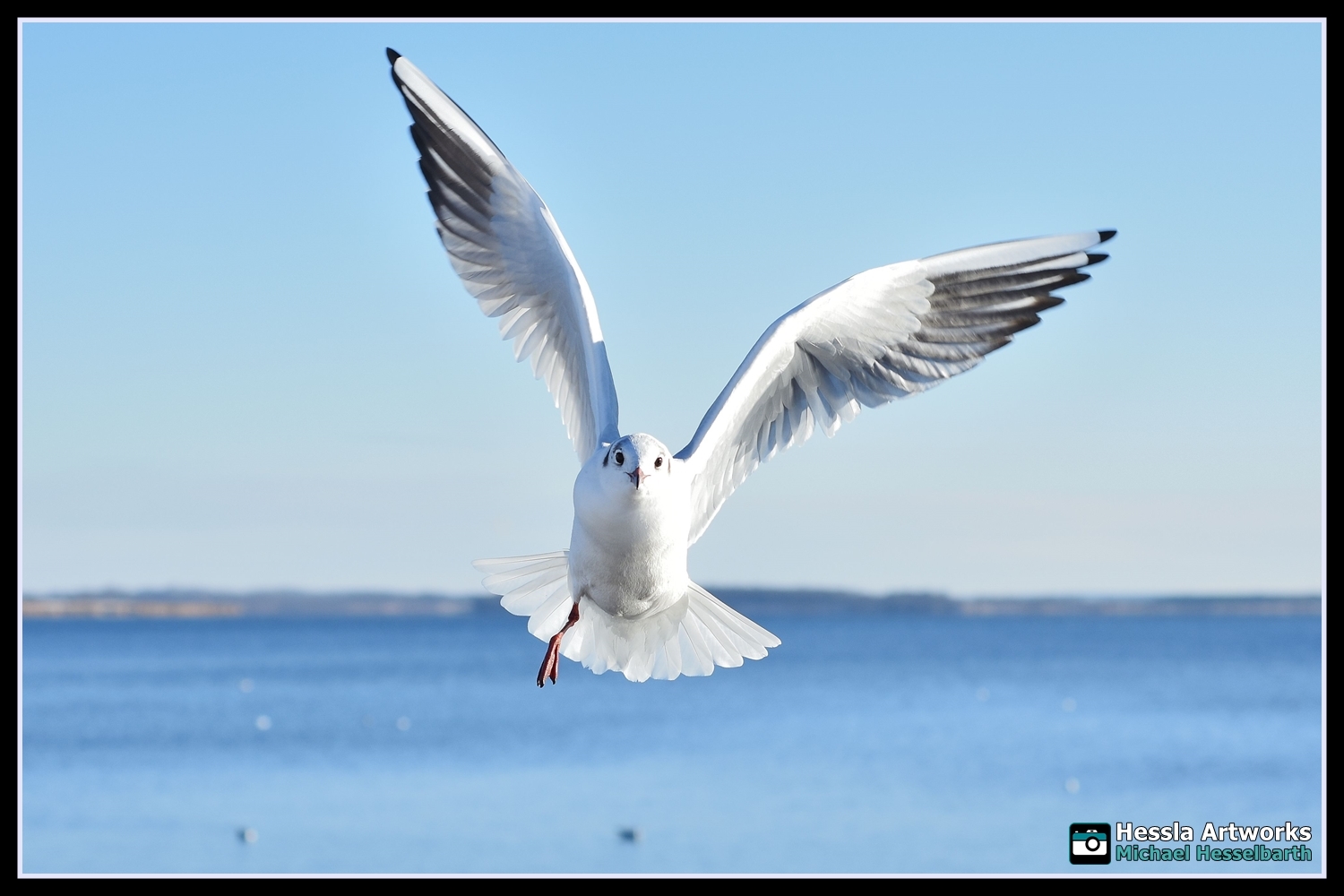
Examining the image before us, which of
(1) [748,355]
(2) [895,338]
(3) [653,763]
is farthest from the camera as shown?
(3) [653,763]

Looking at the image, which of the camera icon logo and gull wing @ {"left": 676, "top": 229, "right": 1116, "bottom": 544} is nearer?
gull wing @ {"left": 676, "top": 229, "right": 1116, "bottom": 544}

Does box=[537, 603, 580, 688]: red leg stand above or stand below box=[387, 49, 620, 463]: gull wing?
below

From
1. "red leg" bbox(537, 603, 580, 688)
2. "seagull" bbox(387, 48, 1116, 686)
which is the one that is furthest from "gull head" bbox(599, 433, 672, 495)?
"seagull" bbox(387, 48, 1116, 686)

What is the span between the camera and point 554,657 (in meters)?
5.46

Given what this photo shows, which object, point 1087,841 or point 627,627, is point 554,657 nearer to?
point 627,627

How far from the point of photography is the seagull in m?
6.12

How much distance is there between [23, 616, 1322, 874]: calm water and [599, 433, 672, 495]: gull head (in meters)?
18.5

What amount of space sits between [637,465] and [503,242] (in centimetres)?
180

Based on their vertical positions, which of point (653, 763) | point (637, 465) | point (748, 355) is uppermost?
point (748, 355)

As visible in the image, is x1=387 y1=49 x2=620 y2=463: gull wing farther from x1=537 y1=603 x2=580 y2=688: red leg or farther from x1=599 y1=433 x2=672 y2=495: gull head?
x1=599 y1=433 x2=672 y2=495: gull head

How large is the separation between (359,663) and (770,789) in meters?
42.4

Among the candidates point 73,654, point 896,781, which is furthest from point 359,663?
point 896,781

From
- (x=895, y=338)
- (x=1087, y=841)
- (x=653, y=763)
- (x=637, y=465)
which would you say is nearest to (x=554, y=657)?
(x=637, y=465)

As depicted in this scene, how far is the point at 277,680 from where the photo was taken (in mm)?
58219
